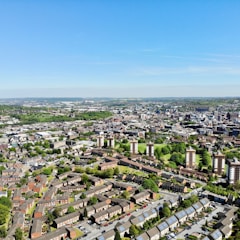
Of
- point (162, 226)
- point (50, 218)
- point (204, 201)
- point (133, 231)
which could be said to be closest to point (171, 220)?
point (162, 226)

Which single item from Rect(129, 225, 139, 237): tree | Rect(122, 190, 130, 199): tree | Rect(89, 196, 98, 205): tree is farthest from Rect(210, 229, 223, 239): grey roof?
Rect(89, 196, 98, 205): tree

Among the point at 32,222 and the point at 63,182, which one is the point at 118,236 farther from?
the point at 63,182

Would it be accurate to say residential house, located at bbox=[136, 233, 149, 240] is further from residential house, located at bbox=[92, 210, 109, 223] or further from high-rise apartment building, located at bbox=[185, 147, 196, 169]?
high-rise apartment building, located at bbox=[185, 147, 196, 169]

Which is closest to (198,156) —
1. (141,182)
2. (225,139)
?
(225,139)

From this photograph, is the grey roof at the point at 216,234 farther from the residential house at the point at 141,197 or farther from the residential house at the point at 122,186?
the residential house at the point at 122,186

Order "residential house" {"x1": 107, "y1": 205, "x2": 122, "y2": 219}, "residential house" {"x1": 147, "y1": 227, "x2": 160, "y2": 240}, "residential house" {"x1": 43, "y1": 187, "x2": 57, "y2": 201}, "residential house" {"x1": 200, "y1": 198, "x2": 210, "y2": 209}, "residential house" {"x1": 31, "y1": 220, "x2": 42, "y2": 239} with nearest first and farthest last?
"residential house" {"x1": 147, "y1": 227, "x2": 160, "y2": 240} → "residential house" {"x1": 31, "y1": 220, "x2": 42, "y2": 239} → "residential house" {"x1": 107, "y1": 205, "x2": 122, "y2": 219} → "residential house" {"x1": 200, "y1": 198, "x2": 210, "y2": 209} → "residential house" {"x1": 43, "y1": 187, "x2": 57, "y2": 201}

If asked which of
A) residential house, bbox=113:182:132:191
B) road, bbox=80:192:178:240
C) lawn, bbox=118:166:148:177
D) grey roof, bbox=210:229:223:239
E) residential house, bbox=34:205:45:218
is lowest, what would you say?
road, bbox=80:192:178:240

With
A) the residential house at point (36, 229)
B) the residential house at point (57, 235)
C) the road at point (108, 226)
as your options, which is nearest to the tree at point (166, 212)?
the road at point (108, 226)

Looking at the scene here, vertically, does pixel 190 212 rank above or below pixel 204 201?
below

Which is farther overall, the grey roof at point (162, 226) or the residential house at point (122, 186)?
the residential house at point (122, 186)

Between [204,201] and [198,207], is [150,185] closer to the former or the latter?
[204,201]

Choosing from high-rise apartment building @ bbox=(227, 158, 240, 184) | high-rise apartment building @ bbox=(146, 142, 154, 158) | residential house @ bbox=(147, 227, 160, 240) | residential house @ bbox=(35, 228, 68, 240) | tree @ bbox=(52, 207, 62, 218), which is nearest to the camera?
residential house @ bbox=(35, 228, 68, 240)
